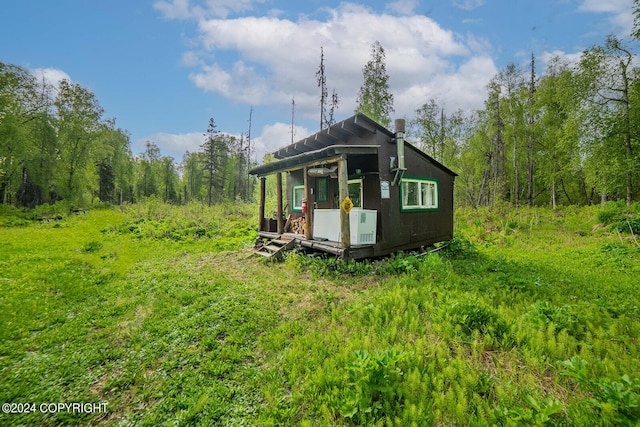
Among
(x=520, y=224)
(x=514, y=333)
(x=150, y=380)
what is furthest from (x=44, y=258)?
(x=520, y=224)

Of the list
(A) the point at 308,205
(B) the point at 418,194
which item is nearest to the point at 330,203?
(A) the point at 308,205

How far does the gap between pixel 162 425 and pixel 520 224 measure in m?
17.4

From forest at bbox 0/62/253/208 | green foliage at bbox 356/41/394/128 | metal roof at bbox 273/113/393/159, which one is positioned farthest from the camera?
forest at bbox 0/62/253/208

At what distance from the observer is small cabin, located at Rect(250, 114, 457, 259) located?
24.1ft

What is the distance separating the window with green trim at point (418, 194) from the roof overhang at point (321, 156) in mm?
2032

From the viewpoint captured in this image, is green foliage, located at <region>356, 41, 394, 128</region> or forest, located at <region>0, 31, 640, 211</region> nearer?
forest, located at <region>0, 31, 640, 211</region>

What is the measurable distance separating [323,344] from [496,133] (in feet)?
81.0

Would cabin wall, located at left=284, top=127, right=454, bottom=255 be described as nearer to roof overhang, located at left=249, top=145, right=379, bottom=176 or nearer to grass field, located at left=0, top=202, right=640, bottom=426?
roof overhang, located at left=249, top=145, right=379, bottom=176

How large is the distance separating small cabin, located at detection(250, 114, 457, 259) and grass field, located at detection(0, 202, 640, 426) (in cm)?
104

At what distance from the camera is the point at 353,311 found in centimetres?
451

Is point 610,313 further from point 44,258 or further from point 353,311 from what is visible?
point 44,258

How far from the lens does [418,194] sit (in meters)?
9.66

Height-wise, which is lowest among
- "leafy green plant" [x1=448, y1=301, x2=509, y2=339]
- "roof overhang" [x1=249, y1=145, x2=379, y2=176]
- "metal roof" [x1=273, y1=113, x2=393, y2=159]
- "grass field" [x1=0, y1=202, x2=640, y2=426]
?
"grass field" [x1=0, y1=202, x2=640, y2=426]

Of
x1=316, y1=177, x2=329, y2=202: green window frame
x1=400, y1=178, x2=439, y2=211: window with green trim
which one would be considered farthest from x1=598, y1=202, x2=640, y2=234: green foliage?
x1=316, y1=177, x2=329, y2=202: green window frame
